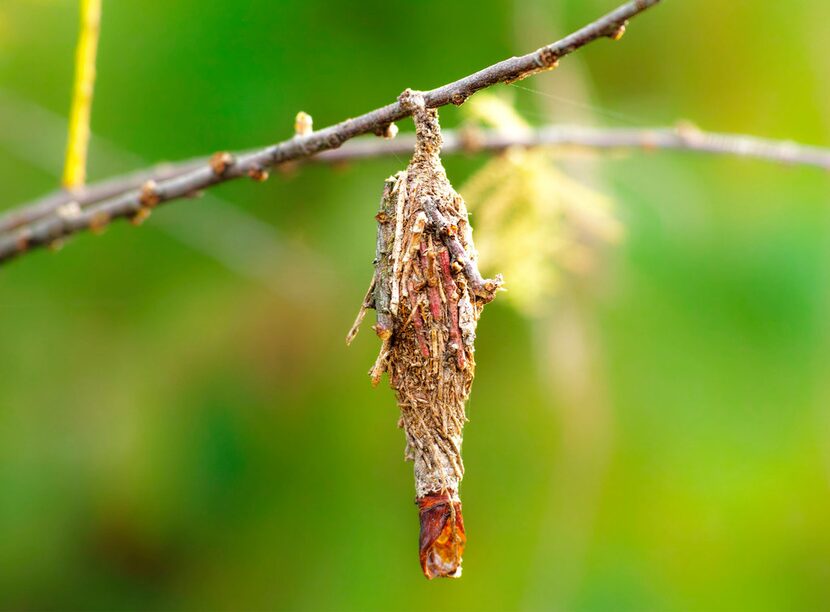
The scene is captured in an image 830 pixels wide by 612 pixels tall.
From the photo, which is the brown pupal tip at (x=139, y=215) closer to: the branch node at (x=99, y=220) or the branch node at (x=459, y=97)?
the branch node at (x=99, y=220)

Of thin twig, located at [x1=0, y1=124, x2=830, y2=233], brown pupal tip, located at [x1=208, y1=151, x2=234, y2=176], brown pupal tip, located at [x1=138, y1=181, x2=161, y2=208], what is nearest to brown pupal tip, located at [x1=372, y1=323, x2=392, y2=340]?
brown pupal tip, located at [x1=208, y1=151, x2=234, y2=176]

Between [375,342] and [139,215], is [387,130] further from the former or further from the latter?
[375,342]

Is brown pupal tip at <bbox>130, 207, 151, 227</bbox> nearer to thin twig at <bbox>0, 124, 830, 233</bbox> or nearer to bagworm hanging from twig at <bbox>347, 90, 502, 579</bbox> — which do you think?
thin twig at <bbox>0, 124, 830, 233</bbox>

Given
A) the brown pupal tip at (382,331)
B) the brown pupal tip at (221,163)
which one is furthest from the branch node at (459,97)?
the brown pupal tip at (221,163)

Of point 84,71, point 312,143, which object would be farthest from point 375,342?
point 312,143

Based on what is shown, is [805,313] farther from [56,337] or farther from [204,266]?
[56,337]
